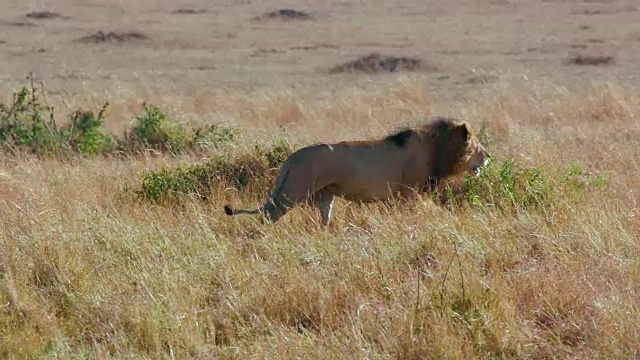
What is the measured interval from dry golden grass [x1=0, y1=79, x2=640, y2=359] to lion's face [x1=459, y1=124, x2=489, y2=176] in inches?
28.6

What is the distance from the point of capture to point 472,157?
8156 millimetres

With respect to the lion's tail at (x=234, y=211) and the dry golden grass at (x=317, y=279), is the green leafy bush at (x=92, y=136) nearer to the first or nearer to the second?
the dry golden grass at (x=317, y=279)

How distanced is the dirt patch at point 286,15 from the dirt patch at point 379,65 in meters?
10.6

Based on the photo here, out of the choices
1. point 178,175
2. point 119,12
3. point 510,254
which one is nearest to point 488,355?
point 510,254

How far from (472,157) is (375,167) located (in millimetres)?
914

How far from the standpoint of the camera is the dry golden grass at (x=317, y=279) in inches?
192

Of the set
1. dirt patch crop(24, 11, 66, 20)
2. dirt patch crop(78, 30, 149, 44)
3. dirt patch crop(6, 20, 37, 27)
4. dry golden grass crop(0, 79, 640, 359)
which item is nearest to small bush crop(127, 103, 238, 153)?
dry golden grass crop(0, 79, 640, 359)

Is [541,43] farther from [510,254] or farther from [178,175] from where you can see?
[510,254]

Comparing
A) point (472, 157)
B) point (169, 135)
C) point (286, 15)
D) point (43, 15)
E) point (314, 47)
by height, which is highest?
point (472, 157)

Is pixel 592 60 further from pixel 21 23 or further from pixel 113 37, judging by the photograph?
pixel 21 23

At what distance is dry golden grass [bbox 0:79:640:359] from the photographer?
16.0 feet

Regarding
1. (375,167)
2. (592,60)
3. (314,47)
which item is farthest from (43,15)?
(375,167)

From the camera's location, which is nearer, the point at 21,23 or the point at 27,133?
the point at 27,133

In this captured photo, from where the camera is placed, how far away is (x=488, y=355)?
4.71 meters
